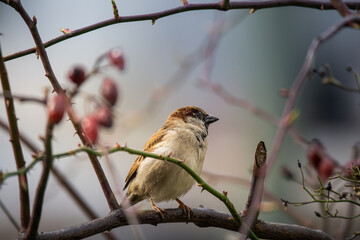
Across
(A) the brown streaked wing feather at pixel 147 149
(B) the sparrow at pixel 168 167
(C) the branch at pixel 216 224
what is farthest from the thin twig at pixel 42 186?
(A) the brown streaked wing feather at pixel 147 149

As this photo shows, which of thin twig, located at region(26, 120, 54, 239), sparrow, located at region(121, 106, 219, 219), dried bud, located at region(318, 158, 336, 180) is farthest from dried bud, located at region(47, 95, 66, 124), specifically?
sparrow, located at region(121, 106, 219, 219)

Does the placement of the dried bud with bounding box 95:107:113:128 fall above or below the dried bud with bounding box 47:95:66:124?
below

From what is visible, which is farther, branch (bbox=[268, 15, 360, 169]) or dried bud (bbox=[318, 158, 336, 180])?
dried bud (bbox=[318, 158, 336, 180])

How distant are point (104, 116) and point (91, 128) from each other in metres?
0.05

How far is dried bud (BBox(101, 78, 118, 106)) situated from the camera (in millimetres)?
1238

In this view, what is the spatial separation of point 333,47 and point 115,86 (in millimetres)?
6203

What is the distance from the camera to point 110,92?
1.25 m

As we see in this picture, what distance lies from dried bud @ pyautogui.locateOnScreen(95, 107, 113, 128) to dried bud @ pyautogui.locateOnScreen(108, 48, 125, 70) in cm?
21

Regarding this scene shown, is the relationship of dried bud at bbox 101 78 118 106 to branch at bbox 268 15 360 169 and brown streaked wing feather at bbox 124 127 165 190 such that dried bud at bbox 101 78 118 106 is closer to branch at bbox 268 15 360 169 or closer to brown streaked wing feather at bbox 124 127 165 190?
branch at bbox 268 15 360 169

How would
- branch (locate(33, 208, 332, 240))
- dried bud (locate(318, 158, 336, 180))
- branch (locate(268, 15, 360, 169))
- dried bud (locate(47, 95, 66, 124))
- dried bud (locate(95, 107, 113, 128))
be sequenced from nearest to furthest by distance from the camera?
dried bud (locate(47, 95, 66, 124))
dried bud (locate(95, 107, 113, 128))
branch (locate(268, 15, 360, 169))
branch (locate(33, 208, 332, 240))
dried bud (locate(318, 158, 336, 180))

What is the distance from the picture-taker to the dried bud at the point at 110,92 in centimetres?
124

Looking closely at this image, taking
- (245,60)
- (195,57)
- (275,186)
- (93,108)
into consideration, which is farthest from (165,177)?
(245,60)

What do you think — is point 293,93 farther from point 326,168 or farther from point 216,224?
point 216,224

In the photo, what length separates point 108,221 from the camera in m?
1.90
